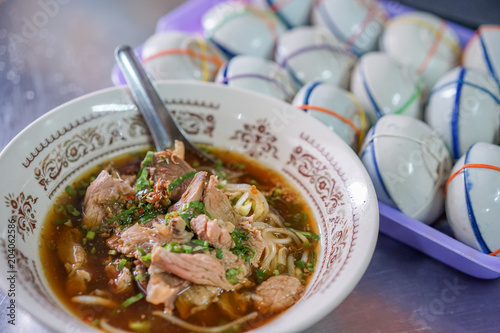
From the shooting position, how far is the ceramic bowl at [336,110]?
2.00m

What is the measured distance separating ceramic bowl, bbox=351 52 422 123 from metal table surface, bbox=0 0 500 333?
0.64 metres

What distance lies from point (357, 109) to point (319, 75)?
0.34 m

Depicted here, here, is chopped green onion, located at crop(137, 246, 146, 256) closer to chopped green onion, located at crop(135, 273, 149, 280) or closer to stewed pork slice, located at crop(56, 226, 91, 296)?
chopped green onion, located at crop(135, 273, 149, 280)

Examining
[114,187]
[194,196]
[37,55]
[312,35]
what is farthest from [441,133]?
[37,55]

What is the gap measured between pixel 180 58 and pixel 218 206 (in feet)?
3.39

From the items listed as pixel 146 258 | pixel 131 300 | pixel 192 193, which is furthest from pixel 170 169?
pixel 131 300

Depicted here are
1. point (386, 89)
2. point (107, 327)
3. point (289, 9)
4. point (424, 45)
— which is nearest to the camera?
point (107, 327)

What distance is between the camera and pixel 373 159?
183 cm

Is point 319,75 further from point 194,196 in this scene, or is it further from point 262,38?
point 194,196

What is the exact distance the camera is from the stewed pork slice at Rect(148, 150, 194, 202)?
1654 millimetres

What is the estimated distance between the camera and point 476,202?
5.44ft

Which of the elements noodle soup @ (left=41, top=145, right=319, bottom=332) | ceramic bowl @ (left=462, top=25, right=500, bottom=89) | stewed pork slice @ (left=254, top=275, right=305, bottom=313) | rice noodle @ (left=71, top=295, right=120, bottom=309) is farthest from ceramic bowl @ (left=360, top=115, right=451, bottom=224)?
rice noodle @ (left=71, top=295, right=120, bottom=309)

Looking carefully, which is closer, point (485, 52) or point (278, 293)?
point (278, 293)

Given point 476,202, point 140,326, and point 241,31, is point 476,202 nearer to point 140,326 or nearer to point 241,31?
point 140,326
